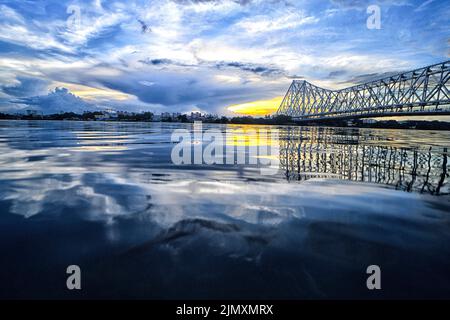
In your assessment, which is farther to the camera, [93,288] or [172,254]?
[172,254]

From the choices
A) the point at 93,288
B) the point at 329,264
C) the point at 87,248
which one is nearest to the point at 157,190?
the point at 87,248

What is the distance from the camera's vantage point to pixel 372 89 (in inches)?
4161

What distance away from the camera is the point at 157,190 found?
688 centimetres

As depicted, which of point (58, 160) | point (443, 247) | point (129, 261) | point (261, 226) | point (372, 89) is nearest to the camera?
point (129, 261)

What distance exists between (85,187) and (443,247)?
7724 millimetres

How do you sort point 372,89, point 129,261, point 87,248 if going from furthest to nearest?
point 372,89, point 87,248, point 129,261

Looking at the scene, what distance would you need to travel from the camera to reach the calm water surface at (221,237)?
301 cm

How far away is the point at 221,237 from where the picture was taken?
13.7ft

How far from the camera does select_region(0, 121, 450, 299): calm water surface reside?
3006 millimetres

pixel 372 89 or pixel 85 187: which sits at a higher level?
pixel 372 89
